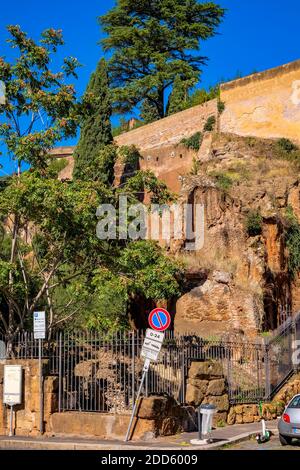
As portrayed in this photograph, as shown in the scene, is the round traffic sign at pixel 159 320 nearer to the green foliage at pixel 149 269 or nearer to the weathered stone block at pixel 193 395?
the weathered stone block at pixel 193 395

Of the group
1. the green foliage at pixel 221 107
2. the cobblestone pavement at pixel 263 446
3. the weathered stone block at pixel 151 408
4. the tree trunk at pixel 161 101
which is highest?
the tree trunk at pixel 161 101

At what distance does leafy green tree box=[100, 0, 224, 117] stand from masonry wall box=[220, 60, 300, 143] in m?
11.4

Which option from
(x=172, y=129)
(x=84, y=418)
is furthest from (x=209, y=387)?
(x=172, y=129)

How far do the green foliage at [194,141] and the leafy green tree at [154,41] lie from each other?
1000 cm

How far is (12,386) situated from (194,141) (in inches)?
1039

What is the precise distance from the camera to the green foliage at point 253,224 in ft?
88.2

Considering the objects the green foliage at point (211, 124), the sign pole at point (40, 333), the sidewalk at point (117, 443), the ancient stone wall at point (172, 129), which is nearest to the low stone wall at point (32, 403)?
the sign pole at point (40, 333)

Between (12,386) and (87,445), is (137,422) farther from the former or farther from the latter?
(12,386)

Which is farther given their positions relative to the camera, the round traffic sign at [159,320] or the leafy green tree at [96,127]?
the leafy green tree at [96,127]

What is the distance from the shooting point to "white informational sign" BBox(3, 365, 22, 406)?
1579 cm

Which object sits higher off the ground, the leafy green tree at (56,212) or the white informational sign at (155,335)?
the leafy green tree at (56,212)

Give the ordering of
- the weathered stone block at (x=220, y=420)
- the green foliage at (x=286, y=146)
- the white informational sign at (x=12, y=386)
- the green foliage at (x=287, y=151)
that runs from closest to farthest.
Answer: the white informational sign at (x=12, y=386)
the weathered stone block at (x=220, y=420)
the green foliage at (x=287, y=151)
the green foliage at (x=286, y=146)
